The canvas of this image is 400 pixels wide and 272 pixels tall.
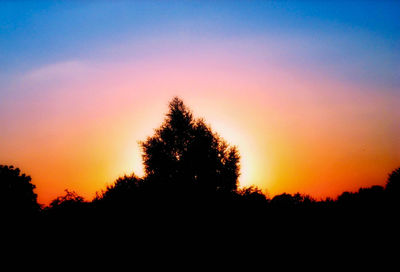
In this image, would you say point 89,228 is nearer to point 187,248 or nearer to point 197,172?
point 187,248

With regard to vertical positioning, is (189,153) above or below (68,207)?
above

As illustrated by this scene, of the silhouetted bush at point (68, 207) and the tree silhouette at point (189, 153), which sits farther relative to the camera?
the tree silhouette at point (189, 153)

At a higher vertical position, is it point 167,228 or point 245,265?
point 167,228

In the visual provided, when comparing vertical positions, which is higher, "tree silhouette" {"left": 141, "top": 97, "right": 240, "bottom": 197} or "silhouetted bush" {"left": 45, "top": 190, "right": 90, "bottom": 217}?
"tree silhouette" {"left": 141, "top": 97, "right": 240, "bottom": 197}

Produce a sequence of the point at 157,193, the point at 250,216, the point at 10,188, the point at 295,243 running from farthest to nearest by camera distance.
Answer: the point at 10,188 → the point at 157,193 → the point at 250,216 → the point at 295,243

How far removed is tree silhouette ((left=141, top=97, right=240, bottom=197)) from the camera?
101ft

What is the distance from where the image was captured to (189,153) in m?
31.4

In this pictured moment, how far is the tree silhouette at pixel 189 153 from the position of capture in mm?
30906

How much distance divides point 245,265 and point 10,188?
3030cm

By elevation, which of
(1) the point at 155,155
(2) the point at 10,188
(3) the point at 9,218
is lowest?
(3) the point at 9,218

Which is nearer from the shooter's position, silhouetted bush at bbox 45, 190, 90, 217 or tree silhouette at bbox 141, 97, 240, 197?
silhouetted bush at bbox 45, 190, 90, 217

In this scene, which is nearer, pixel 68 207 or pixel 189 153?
pixel 68 207

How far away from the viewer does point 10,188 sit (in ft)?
96.8

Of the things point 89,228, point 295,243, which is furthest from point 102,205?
point 295,243
